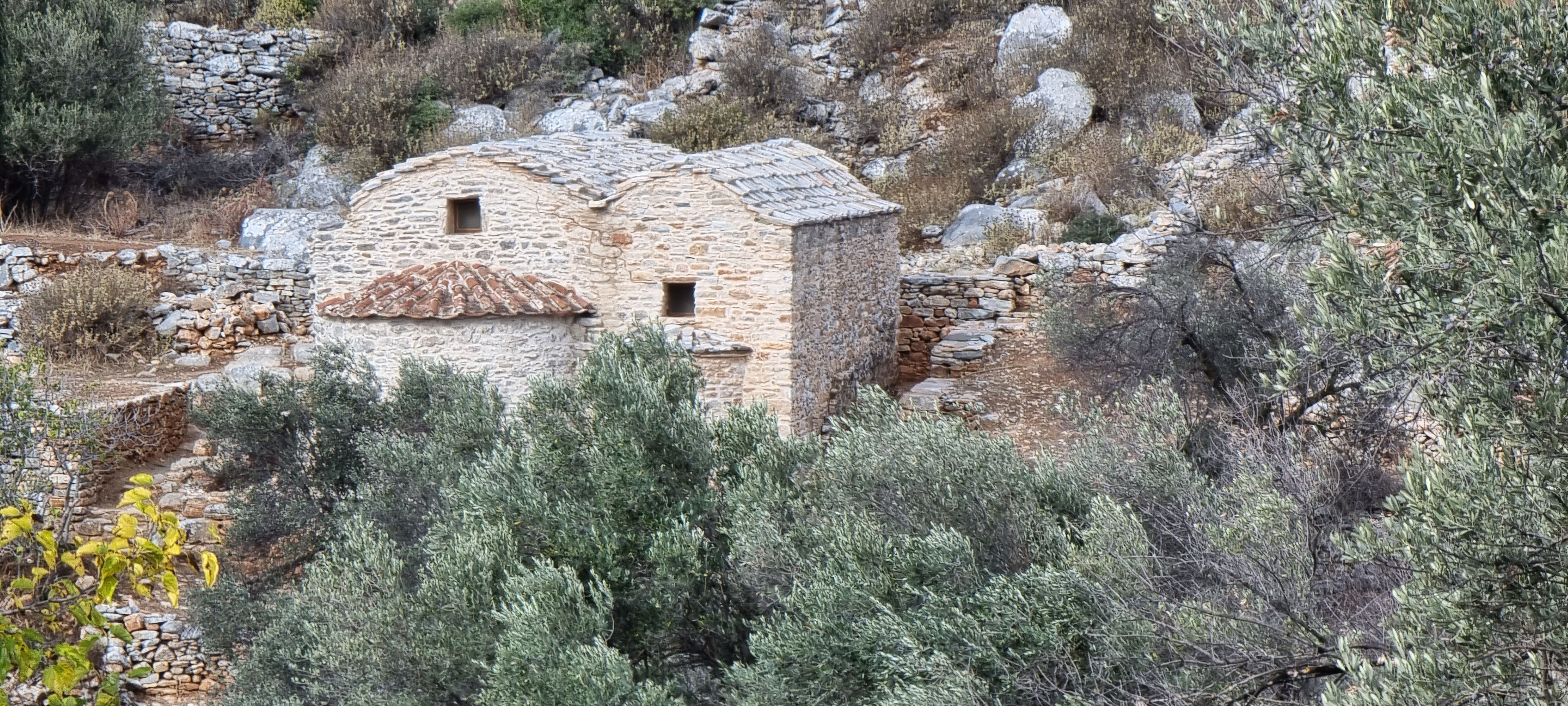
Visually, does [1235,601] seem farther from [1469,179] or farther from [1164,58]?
[1164,58]

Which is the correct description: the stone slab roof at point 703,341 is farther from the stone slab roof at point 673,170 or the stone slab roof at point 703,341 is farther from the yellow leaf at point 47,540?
the yellow leaf at point 47,540

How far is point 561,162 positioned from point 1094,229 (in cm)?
860

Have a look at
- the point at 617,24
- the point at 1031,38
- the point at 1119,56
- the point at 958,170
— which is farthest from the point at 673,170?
the point at 617,24

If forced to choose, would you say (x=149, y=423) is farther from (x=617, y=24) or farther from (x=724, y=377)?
(x=617, y=24)

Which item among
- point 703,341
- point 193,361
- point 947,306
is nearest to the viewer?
point 703,341

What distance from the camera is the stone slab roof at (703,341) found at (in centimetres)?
1042

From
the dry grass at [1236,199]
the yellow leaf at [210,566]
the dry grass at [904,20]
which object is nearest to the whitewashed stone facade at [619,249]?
the dry grass at [1236,199]

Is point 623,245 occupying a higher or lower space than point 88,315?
higher

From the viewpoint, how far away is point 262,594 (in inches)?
365

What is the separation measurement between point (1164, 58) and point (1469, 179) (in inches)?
698

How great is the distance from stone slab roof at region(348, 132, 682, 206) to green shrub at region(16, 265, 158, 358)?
5.71 metres

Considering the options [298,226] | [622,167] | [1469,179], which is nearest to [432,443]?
[622,167]

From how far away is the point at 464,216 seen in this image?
11.1m

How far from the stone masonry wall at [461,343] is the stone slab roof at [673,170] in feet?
4.64
